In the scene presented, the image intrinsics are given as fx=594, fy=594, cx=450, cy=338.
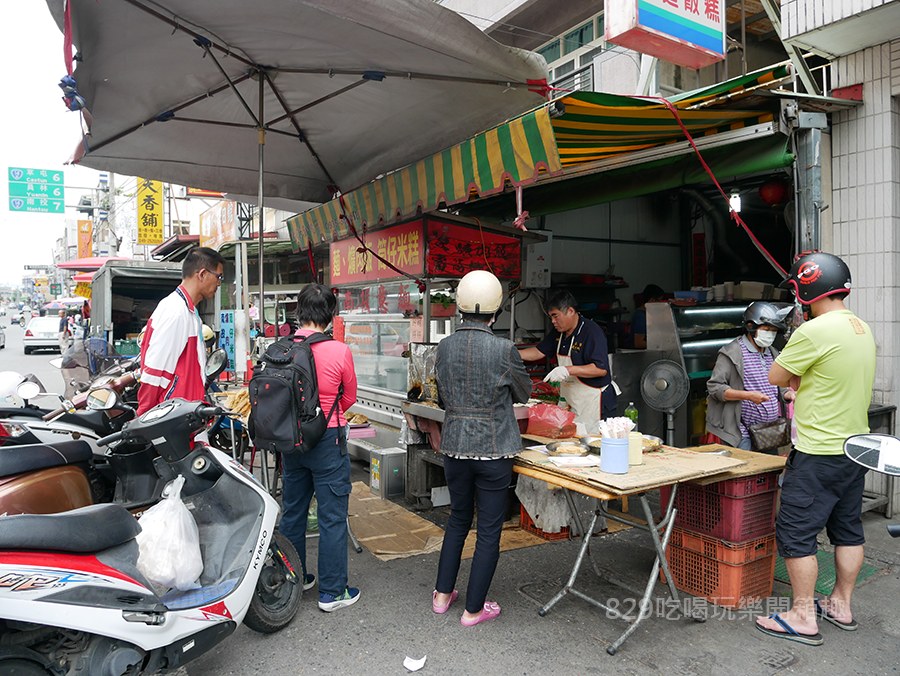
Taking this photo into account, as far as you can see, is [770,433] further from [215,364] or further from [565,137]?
[215,364]

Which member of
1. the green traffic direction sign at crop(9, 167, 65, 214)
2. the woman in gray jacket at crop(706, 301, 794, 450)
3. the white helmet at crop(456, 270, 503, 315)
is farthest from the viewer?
the green traffic direction sign at crop(9, 167, 65, 214)

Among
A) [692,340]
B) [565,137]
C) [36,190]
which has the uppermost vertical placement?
[36,190]

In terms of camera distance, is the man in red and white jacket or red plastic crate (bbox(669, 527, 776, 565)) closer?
red plastic crate (bbox(669, 527, 776, 565))

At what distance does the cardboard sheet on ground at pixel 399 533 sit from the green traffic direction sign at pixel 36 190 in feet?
79.3

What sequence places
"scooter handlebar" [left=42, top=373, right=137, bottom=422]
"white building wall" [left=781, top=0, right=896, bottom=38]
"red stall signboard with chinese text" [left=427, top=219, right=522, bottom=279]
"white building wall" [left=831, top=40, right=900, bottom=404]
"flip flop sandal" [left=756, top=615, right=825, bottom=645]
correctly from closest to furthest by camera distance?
"flip flop sandal" [left=756, top=615, right=825, bottom=645]
"scooter handlebar" [left=42, top=373, right=137, bottom=422]
"white building wall" [left=781, top=0, right=896, bottom=38]
"white building wall" [left=831, top=40, right=900, bottom=404]
"red stall signboard with chinese text" [left=427, top=219, right=522, bottom=279]

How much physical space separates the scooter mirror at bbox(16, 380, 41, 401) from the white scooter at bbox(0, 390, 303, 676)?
985 mm

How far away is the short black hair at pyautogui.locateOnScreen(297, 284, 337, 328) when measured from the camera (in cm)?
362

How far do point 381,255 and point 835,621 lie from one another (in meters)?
5.28

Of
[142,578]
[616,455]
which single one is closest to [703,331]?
[616,455]

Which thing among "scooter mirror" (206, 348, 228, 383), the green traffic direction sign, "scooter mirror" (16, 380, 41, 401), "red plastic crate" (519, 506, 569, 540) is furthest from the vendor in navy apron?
the green traffic direction sign

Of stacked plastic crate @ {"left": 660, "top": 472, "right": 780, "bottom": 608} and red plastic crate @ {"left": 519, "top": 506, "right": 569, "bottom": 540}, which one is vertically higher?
stacked plastic crate @ {"left": 660, "top": 472, "right": 780, "bottom": 608}

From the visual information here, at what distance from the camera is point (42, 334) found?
2522 cm

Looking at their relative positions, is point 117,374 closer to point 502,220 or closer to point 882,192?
point 502,220

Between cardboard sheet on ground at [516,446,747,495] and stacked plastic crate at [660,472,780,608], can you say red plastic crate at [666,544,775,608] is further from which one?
cardboard sheet on ground at [516,446,747,495]
